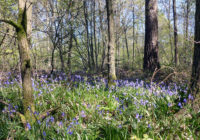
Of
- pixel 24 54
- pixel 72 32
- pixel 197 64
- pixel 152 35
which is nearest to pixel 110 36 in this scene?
pixel 72 32

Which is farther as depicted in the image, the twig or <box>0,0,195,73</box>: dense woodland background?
<box>0,0,195,73</box>: dense woodland background

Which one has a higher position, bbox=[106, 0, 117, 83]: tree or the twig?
bbox=[106, 0, 117, 83]: tree

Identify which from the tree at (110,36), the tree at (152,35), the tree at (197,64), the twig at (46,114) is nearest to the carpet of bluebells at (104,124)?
the twig at (46,114)

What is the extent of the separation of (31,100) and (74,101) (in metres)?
1.17

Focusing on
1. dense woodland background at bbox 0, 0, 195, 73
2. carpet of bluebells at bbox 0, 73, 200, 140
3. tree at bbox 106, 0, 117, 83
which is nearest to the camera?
carpet of bluebells at bbox 0, 73, 200, 140

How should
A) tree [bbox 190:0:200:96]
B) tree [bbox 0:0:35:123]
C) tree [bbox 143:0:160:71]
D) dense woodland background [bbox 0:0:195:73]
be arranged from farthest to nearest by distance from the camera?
1. tree [bbox 143:0:160:71]
2. dense woodland background [bbox 0:0:195:73]
3. tree [bbox 190:0:200:96]
4. tree [bbox 0:0:35:123]

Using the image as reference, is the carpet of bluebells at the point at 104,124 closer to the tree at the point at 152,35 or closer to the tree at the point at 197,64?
the tree at the point at 197,64

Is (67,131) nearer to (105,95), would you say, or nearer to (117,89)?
(105,95)

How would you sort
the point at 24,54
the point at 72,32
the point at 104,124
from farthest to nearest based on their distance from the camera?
the point at 72,32
the point at 104,124
the point at 24,54

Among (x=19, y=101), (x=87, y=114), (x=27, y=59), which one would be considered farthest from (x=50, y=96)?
(x=27, y=59)

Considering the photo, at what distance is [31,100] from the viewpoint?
2.67 meters

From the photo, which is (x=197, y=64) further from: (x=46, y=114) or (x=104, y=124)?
(x=46, y=114)

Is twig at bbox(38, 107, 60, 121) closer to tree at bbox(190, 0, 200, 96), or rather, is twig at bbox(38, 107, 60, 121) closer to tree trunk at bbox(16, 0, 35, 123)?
tree trunk at bbox(16, 0, 35, 123)

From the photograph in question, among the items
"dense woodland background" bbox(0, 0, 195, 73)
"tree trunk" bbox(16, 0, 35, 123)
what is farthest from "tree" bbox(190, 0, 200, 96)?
"tree trunk" bbox(16, 0, 35, 123)
